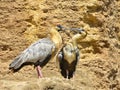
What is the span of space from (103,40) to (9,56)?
2.31m

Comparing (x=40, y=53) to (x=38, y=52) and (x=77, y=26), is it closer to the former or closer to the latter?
(x=38, y=52)

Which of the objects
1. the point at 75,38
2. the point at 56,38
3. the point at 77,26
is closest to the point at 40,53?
the point at 56,38

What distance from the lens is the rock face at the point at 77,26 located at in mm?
11719

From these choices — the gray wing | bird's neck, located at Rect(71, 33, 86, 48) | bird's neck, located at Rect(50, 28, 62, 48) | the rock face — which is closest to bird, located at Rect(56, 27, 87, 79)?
bird's neck, located at Rect(71, 33, 86, 48)

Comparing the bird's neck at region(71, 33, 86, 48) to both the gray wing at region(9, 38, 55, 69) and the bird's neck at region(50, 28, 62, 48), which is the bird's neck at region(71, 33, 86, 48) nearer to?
the bird's neck at region(50, 28, 62, 48)

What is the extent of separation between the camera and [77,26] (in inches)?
485

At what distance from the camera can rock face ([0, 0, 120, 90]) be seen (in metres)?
11.7

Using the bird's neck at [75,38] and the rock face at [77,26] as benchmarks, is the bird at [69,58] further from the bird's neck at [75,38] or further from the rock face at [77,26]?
the rock face at [77,26]

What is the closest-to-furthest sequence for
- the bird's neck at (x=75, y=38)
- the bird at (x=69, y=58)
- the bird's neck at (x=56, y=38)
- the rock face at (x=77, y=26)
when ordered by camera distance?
the bird's neck at (x=56, y=38)
the bird at (x=69, y=58)
the bird's neck at (x=75, y=38)
the rock face at (x=77, y=26)

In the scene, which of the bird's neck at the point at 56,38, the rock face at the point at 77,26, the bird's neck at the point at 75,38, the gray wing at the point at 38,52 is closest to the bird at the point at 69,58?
the bird's neck at the point at 75,38

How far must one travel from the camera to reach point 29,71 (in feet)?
38.2

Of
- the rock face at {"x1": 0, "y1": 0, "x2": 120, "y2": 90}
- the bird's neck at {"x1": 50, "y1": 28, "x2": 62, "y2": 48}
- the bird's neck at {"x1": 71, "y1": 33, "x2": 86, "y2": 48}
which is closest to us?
the bird's neck at {"x1": 50, "y1": 28, "x2": 62, "y2": 48}

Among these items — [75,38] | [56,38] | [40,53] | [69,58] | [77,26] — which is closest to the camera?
[40,53]

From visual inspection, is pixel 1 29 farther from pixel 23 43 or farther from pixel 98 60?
pixel 98 60
